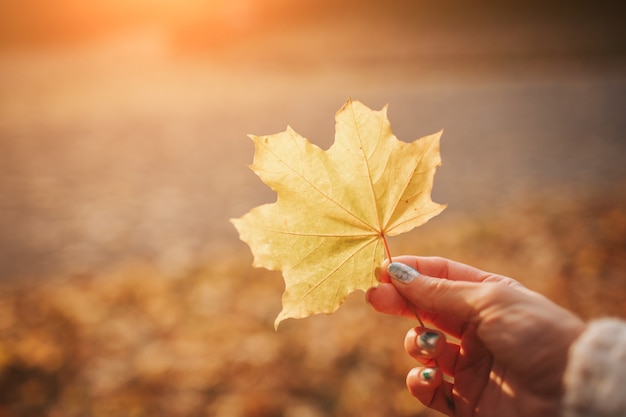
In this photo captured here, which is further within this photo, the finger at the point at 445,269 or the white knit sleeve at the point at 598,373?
the finger at the point at 445,269

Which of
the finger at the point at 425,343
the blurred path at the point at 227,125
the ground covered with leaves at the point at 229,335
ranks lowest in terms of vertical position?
the ground covered with leaves at the point at 229,335

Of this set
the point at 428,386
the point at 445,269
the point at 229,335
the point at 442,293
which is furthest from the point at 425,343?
the point at 229,335

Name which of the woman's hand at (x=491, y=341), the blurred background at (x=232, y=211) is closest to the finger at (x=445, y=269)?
the woman's hand at (x=491, y=341)

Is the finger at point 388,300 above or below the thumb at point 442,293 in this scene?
below

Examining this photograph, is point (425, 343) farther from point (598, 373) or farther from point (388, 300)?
point (598, 373)

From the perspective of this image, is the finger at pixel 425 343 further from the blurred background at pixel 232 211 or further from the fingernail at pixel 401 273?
the blurred background at pixel 232 211

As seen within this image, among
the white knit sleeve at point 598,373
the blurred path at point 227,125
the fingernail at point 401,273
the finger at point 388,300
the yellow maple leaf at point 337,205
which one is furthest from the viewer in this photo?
the blurred path at point 227,125

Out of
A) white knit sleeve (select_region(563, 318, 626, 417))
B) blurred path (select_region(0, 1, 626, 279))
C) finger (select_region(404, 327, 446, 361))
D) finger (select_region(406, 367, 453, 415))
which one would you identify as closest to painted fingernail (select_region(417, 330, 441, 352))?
finger (select_region(404, 327, 446, 361))
